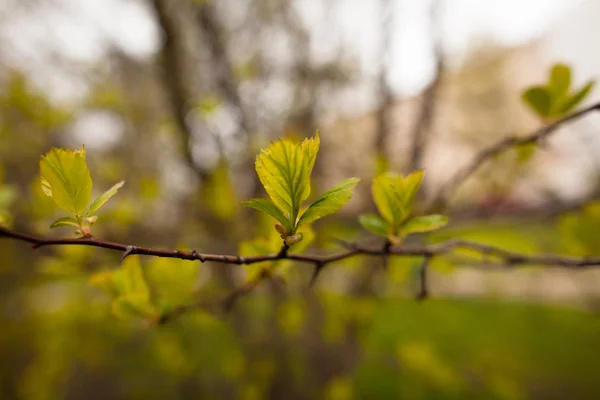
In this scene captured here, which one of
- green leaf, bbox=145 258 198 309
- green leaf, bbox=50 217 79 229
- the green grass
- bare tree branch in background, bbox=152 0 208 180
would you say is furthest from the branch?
the green grass

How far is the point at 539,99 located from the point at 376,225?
37cm

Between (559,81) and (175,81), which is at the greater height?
(175,81)

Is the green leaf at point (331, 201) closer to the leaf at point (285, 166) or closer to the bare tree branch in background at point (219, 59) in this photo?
the leaf at point (285, 166)

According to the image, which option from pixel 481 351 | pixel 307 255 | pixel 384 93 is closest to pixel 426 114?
pixel 384 93

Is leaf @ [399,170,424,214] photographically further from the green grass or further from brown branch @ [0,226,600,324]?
the green grass

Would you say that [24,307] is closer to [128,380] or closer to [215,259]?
[128,380]

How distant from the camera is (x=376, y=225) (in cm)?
49

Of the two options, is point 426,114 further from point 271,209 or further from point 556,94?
point 271,209

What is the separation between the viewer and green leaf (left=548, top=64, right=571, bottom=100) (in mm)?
547

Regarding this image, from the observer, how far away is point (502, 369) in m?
3.54

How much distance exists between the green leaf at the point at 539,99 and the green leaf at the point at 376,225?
34 cm

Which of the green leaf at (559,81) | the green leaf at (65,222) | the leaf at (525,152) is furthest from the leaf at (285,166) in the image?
the leaf at (525,152)

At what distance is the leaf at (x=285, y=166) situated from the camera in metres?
0.36

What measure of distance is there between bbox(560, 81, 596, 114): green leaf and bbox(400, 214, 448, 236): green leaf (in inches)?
12.5
